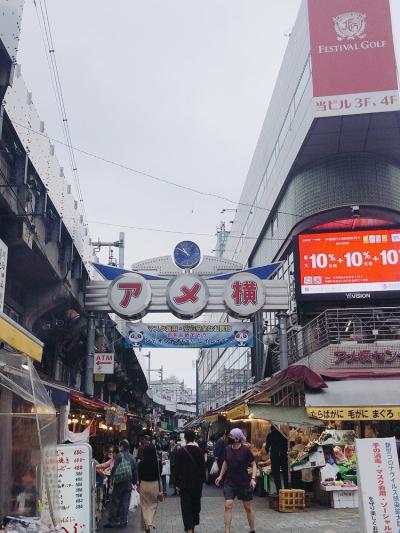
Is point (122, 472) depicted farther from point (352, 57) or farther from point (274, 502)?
point (352, 57)

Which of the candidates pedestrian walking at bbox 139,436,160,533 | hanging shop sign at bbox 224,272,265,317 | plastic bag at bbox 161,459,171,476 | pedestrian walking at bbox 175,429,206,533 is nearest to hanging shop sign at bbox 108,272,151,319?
hanging shop sign at bbox 224,272,265,317

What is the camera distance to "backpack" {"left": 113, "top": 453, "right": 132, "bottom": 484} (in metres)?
11.2

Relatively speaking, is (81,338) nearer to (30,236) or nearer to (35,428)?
(30,236)

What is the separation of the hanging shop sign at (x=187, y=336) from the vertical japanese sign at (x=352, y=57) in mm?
8709

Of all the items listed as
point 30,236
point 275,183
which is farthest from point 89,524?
point 275,183

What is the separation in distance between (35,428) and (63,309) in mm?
14028

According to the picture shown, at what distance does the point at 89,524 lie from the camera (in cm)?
754

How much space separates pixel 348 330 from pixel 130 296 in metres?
8.00

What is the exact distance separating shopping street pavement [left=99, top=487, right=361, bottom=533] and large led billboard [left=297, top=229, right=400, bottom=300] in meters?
9.39

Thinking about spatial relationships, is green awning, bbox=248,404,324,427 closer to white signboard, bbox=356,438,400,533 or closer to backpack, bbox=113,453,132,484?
backpack, bbox=113,453,132,484

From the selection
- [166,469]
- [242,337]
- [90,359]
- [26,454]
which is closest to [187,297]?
[242,337]

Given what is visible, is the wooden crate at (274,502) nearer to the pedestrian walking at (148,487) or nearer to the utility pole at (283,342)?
the pedestrian walking at (148,487)

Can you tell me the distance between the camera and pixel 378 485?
7215 millimetres

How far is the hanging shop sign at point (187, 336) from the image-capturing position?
2122cm
